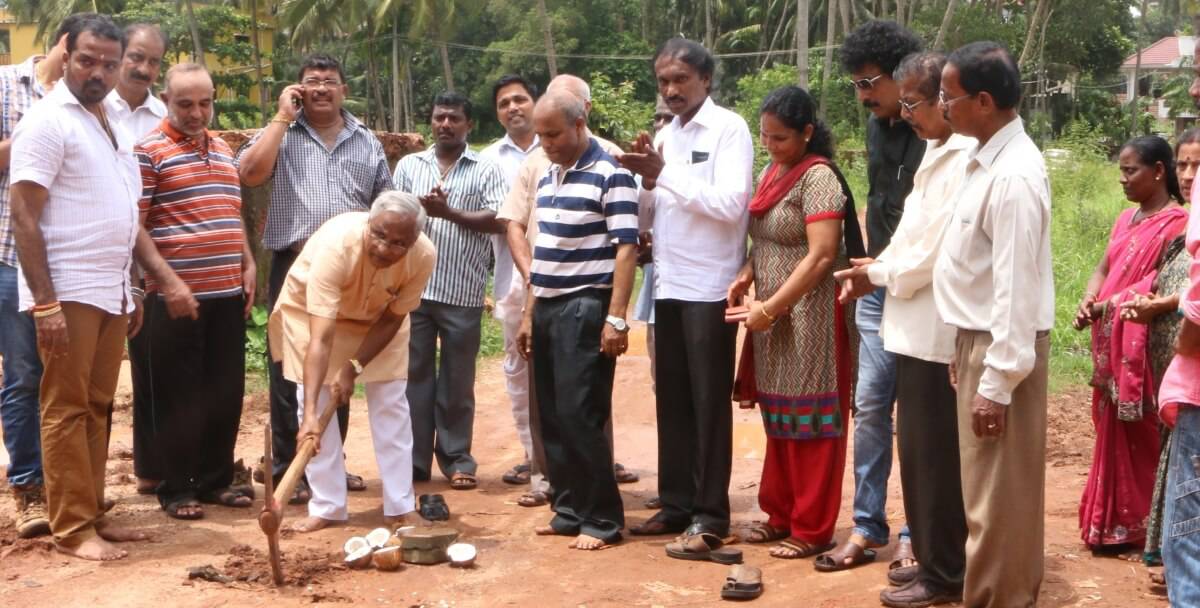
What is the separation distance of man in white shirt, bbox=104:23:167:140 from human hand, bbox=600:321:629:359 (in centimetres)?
242

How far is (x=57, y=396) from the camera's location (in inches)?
191

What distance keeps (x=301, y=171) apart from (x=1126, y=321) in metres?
3.69

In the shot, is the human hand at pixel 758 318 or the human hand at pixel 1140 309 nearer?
the human hand at pixel 1140 309

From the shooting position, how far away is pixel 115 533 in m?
5.28

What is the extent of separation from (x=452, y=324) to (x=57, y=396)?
2035 millimetres

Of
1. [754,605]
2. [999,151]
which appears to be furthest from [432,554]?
[999,151]

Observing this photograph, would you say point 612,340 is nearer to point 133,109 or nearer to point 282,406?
point 282,406

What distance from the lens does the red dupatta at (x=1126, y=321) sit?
482 centimetres

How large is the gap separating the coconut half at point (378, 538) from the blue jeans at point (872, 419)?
6.16 ft

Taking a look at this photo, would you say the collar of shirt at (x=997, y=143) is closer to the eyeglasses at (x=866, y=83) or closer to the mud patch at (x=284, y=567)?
the eyeglasses at (x=866, y=83)

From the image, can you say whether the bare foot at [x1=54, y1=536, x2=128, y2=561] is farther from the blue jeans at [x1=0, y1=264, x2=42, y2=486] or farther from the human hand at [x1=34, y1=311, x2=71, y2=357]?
the human hand at [x1=34, y1=311, x2=71, y2=357]

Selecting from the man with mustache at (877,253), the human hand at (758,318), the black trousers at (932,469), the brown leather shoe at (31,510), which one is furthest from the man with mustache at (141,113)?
the black trousers at (932,469)

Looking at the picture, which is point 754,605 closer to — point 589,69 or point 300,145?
point 300,145

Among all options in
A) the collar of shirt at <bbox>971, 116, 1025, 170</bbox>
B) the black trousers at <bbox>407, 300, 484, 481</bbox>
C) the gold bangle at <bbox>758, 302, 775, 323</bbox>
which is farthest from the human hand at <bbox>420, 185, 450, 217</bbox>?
the collar of shirt at <bbox>971, 116, 1025, 170</bbox>
